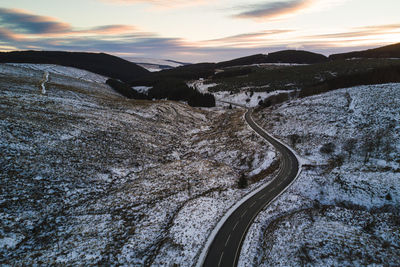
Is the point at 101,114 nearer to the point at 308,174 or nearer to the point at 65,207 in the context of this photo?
the point at 65,207

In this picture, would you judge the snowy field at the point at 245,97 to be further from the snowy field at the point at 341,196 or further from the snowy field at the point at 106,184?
the snowy field at the point at 106,184

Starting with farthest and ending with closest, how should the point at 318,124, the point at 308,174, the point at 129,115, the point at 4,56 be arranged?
the point at 4,56 < the point at 129,115 < the point at 318,124 < the point at 308,174

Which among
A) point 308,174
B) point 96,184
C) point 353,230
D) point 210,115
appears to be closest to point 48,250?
point 96,184

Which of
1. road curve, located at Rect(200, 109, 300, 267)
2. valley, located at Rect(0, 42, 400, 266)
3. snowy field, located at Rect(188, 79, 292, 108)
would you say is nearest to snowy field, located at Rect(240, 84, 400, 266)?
valley, located at Rect(0, 42, 400, 266)

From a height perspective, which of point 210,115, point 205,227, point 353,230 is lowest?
point 205,227

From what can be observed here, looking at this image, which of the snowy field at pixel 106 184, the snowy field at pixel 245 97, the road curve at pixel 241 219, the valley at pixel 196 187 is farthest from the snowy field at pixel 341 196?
the snowy field at pixel 245 97

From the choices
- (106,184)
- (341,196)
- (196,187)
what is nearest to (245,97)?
(196,187)

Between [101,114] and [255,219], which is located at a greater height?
[101,114]

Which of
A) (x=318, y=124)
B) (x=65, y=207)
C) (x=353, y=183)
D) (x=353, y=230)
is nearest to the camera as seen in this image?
(x=353, y=230)
